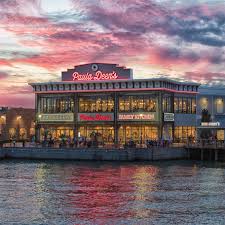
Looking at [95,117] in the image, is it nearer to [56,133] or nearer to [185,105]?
[56,133]

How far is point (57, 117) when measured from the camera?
116m

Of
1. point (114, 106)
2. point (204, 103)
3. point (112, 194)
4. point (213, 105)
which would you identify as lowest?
point (112, 194)

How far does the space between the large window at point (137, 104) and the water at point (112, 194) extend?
26767 mm

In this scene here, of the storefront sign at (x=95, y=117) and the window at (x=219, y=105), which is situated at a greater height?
the window at (x=219, y=105)

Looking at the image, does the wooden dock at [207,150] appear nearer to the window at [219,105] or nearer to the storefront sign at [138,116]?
the storefront sign at [138,116]

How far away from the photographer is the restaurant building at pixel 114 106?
108m

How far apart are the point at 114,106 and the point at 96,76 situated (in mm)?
6699

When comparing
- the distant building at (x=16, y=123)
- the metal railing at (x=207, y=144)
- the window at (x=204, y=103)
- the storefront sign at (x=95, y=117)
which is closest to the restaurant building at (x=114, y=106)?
the storefront sign at (x=95, y=117)

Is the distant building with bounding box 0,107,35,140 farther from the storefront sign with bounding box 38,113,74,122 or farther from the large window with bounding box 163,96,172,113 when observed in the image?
the large window with bounding box 163,96,172,113

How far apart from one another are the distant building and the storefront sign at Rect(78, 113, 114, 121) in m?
40.7

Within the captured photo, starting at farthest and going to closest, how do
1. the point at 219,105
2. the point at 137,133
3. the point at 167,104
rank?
the point at 219,105 < the point at 167,104 < the point at 137,133

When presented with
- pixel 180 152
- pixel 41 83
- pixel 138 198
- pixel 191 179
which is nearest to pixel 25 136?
pixel 41 83

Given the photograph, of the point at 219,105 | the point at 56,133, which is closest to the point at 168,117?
the point at 219,105

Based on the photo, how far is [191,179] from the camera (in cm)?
6606
